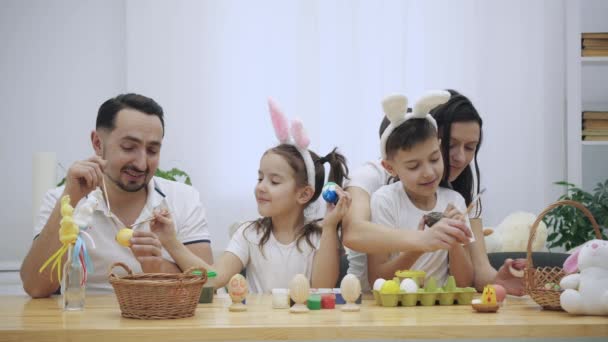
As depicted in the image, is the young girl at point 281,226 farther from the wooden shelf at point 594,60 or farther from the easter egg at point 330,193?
the wooden shelf at point 594,60

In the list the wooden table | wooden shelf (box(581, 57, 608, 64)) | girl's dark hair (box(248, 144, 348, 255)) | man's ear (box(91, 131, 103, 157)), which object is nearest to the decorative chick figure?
the wooden table

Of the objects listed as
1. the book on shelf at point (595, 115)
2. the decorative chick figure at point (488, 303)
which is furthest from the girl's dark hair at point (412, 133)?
the book on shelf at point (595, 115)

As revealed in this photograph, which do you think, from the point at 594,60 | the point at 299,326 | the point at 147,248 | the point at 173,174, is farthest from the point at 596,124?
the point at 299,326

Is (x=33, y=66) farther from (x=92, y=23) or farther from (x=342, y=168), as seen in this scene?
(x=342, y=168)

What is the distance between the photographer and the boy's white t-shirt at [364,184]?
2422 mm

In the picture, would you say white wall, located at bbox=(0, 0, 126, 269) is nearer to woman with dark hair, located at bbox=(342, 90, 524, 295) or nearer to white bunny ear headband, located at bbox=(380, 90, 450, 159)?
woman with dark hair, located at bbox=(342, 90, 524, 295)

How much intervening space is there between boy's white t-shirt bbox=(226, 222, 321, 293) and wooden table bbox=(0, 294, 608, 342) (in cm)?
69

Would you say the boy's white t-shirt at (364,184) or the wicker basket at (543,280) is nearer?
the wicker basket at (543,280)

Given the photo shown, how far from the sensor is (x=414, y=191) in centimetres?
226

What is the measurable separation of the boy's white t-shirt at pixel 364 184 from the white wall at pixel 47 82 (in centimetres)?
193

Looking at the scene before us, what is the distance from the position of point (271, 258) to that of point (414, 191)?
513 mm

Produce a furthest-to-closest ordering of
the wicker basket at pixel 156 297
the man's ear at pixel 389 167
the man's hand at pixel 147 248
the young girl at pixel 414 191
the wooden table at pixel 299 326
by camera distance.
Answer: the man's ear at pixel 389 167 → the young girl at pixel 414 191 → the man's hand at pixel 147 248 → the wicker basket at pixel 156 297 → the wooden table at pixel 299 326

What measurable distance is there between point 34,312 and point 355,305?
2.41 feet

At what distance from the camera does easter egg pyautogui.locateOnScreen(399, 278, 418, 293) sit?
188 cm
